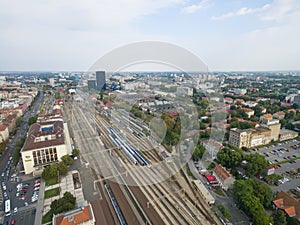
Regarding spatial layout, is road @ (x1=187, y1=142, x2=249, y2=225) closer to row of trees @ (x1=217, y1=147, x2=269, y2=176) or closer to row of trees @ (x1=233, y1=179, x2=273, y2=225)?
row of trees @ (x1=233, y1=179, x2=273, y2=225)

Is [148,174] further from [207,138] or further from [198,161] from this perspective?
[207,138]

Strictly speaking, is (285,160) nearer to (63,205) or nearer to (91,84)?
(63,205)

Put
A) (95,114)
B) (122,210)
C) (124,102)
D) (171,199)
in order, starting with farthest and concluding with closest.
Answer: (124,102) → (95,114) → (171,199) → (122,210)

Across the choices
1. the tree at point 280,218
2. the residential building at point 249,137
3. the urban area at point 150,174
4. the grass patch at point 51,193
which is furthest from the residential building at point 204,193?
the grass patch at point 51,193

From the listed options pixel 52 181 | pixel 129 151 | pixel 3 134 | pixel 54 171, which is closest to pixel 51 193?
pixel 52 181

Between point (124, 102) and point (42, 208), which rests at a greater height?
point (124, 102)

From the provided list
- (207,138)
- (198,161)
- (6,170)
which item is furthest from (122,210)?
(207,138)

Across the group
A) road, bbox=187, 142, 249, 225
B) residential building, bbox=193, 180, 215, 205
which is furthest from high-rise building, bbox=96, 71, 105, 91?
residential building, bbox=193, 180, 215, 205

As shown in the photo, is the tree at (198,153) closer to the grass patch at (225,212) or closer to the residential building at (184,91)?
the grass patch at (225,212)
